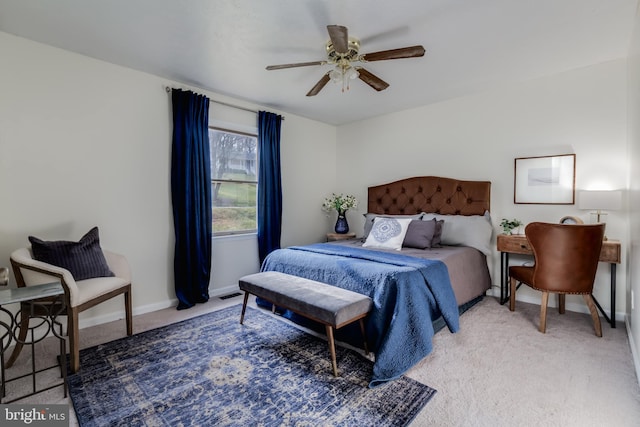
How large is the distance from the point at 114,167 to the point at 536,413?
149 inches

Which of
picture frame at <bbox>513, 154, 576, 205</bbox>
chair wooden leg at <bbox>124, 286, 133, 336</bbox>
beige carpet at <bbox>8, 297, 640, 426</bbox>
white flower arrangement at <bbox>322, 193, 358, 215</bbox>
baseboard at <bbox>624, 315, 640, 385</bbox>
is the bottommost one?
beige carpet at <bbox>8, 297, 640, 426</bbox>

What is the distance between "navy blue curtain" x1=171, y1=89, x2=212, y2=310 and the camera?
3336 millimetres

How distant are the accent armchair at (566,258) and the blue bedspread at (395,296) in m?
0.85

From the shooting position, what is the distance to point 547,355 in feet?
7.49

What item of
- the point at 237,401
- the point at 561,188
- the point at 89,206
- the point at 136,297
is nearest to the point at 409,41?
the point at 561,188

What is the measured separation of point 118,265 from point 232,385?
1.60m

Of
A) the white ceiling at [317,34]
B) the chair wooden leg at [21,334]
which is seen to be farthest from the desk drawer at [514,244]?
the chair wooden leg at [21,334]

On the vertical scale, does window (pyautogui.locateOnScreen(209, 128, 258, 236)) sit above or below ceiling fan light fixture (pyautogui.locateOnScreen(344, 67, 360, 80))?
below

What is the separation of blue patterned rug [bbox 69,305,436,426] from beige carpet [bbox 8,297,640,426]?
0.45 ft

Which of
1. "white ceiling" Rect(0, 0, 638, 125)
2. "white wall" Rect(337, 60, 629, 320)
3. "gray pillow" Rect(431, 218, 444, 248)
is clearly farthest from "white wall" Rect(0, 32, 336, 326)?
"white wall" Rect(337, 60, 629, 320)

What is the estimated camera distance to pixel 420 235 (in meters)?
3.42

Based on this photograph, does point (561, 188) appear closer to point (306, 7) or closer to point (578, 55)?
point (578, 55)

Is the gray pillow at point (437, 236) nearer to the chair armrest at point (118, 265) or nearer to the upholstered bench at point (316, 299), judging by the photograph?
the upholstered bench at point (316, 299)

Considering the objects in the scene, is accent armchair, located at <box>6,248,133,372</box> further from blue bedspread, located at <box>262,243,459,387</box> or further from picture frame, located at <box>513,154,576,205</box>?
picture frame, located at <box>513,154,576,205</box>
